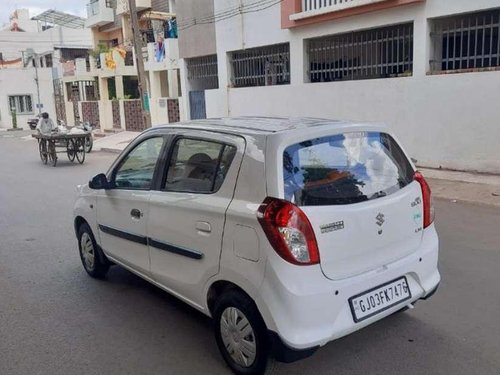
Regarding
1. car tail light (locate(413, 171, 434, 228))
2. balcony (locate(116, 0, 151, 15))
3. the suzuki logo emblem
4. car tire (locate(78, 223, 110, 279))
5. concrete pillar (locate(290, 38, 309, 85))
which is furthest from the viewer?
balcony (locate(116, 0, 151, 15))

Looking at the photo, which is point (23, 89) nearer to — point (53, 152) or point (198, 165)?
point (53, 152)

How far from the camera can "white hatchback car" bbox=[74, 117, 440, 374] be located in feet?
9.48

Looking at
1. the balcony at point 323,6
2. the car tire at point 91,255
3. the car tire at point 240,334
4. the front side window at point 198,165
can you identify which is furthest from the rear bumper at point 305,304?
the balcony at point 323,6

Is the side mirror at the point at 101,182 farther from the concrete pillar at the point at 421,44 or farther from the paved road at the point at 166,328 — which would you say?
the concrete pillar at the point at 421,44

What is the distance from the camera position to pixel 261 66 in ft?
50.6

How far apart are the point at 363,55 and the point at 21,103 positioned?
3701 cm

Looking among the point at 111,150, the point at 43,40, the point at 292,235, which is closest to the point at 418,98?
the point at 292,235

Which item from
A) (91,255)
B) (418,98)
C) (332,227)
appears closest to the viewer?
(332,227)

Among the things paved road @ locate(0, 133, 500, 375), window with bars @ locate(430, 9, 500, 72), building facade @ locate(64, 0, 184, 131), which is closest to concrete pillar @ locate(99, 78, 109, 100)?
building facade @ locate(64, 0, 184, 131)

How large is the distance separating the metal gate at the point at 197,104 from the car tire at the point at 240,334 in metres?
14.9

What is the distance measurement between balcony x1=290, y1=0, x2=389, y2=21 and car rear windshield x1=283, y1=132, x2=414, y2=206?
27.5 feet

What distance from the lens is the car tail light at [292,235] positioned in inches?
113

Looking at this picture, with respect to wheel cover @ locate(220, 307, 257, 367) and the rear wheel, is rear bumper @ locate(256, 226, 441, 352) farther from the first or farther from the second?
the rear wheel

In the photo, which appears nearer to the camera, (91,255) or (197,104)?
(91,255)
